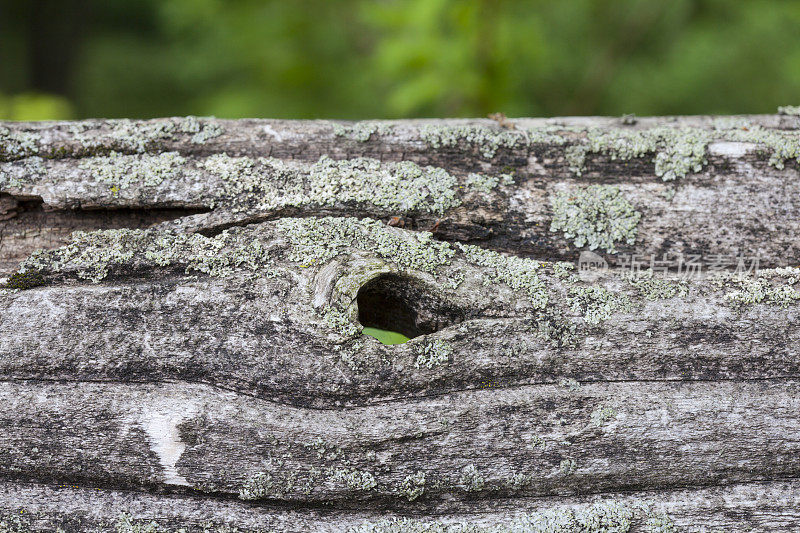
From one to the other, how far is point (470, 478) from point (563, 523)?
35 centimetres

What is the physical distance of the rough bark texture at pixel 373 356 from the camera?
1.81m

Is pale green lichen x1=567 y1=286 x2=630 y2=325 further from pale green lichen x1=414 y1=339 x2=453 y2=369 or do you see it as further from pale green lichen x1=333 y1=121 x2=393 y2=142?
pale green lichen x1=333 y1=121 x2=393 y2=142

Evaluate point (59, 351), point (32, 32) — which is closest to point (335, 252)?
point (59, 351)

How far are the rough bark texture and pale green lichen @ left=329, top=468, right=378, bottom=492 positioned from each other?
0.03 feet

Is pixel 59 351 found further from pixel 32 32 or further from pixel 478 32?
pixel 32 32

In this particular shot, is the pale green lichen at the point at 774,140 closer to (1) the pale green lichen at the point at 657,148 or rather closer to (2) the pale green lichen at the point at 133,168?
(1) the pale green lichen at the point at 657,148

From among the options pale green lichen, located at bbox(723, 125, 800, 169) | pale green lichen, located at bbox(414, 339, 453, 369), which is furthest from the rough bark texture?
pale green lichen, located at bbox(723, 125, 800, 169)

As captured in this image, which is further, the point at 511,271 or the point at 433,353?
the point at 511,271

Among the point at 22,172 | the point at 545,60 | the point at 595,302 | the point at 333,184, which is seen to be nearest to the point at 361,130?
the point at 333,184

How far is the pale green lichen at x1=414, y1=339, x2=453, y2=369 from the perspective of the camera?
6.06 ft

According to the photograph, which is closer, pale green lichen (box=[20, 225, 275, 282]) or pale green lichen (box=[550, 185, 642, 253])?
pale green lichen (box=[20, 225, 275, 282])

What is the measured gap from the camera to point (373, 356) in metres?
1.82

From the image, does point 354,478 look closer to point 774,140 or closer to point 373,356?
point 373,356

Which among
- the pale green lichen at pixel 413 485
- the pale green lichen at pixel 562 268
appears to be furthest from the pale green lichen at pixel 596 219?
the pale green lichen at pixel 413 485
